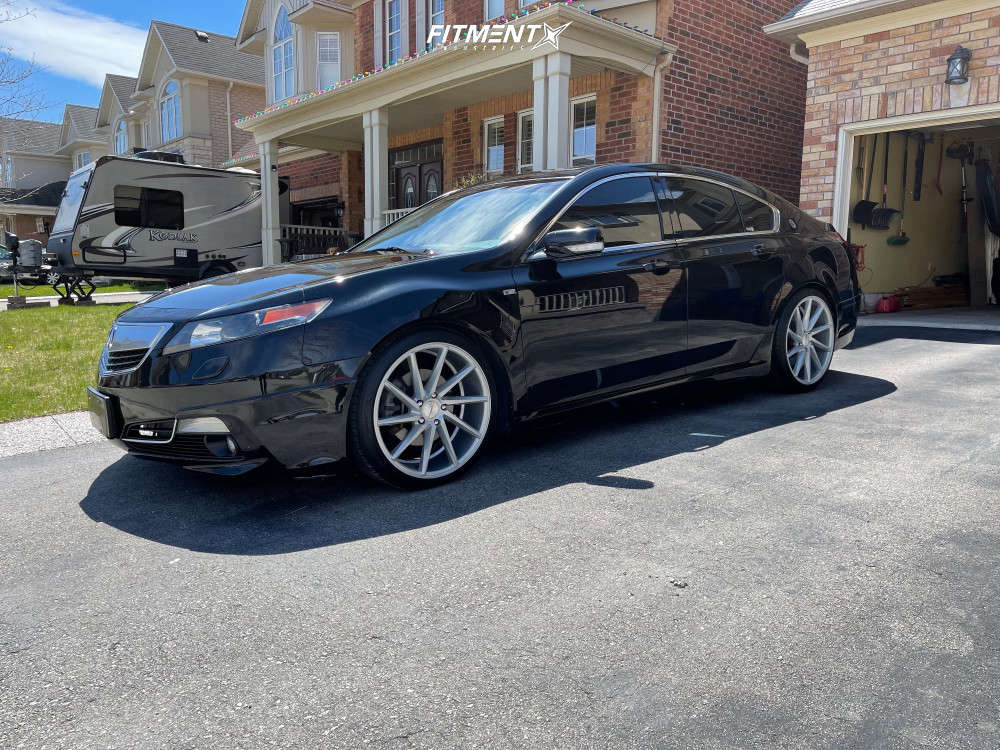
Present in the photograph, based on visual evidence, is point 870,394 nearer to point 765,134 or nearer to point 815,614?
point 815,614

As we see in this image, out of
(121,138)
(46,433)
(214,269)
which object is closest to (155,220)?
(214,269)

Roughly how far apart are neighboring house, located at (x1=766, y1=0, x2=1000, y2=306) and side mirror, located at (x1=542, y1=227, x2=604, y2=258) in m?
7.82

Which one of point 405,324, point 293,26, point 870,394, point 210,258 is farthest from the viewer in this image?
point 293,26

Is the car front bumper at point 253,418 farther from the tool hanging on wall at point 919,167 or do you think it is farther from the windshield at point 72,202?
the windshield at point 72,202

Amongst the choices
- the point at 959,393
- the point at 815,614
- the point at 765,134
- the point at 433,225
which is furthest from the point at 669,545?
the point at 765,134

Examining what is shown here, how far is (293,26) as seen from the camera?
1964cm

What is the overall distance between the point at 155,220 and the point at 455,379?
1449cm

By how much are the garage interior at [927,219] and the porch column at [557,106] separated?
4.10 m

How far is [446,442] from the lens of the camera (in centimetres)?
362

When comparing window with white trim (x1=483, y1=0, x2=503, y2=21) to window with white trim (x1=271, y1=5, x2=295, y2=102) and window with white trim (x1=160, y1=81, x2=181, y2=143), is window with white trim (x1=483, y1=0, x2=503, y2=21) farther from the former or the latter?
window with white trim (x1=160, y1=81, x2=181, y2=143)

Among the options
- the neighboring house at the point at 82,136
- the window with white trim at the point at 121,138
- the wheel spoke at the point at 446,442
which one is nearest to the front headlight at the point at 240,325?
the wheel spoke at the point at 446,442

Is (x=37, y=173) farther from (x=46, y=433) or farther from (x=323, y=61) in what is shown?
(x=46, y=433)

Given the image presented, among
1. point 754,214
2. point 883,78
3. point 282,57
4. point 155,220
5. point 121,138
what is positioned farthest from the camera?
point 121,138

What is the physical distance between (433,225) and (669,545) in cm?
246
